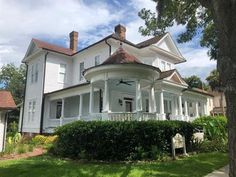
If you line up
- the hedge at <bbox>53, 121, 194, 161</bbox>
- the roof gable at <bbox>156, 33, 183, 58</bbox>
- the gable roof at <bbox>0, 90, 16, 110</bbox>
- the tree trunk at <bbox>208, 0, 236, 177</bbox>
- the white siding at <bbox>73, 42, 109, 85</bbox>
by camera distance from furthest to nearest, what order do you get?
the roof gable at <bbox>156, 33, 183, 58</bbox>, the white siding at <bbox>73, 42, 109, 85</bbox>, the gable roof at <bbox>0, 90, 16, 110</bbox>, the hedge at <bbox>53, 121, 194, 161</bbox>, the tree trunk at <bbox>208, 0, 236, 177</bbox>

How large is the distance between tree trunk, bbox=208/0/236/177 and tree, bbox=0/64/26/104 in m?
54.9

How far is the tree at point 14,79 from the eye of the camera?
55.8 metres

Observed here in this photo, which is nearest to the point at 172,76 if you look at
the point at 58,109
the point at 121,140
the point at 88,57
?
the point at 88,57

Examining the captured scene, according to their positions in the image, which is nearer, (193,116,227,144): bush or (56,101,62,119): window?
(193,116,227,144): bush

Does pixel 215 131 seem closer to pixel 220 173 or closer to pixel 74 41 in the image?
pixel 220 173

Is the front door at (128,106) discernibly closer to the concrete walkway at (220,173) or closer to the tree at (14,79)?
the concrete walkway at (220,173)

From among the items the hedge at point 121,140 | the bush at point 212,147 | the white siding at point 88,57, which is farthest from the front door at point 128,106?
the hedge at point 121,140

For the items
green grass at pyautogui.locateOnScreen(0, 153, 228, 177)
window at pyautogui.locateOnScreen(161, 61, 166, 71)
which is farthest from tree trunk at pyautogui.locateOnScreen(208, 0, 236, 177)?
window at pyautogui.locateOnScreen(161, 61, 166, 71)

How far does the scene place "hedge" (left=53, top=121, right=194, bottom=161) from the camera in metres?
11.9

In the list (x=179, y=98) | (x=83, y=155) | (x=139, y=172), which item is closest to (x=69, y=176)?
(x=139, y=172)

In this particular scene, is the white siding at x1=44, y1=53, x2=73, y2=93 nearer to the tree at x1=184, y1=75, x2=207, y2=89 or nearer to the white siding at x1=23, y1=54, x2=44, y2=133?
the white siding at x1=23, y1=54, x2=44, y2=133

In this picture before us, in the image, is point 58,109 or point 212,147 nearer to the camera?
point 212,147

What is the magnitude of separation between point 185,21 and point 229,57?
10.5 metres

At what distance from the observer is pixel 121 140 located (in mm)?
12055
